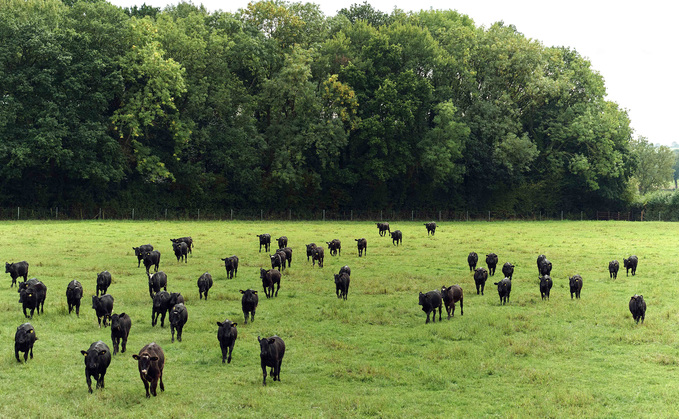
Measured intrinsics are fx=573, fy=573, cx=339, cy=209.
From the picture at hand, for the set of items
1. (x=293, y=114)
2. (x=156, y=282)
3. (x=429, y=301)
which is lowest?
(x=156, y=282)

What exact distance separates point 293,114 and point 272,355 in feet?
190

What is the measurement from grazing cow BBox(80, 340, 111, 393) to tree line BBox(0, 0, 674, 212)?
48298 mm

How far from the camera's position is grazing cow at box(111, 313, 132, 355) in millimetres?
14375

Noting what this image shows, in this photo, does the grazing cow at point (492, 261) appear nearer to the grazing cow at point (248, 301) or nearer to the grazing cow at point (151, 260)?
the grazing cow at point (248, 301)

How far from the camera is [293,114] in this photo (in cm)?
6862

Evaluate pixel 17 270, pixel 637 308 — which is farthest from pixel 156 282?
pixel 637 308

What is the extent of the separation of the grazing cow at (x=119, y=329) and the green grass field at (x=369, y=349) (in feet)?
1.25

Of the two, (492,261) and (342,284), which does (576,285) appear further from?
(342,284)

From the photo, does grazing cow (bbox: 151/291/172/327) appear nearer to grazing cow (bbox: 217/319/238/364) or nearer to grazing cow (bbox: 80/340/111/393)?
grazing cow (bbox: 217/319/238/364)

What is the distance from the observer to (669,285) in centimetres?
2508

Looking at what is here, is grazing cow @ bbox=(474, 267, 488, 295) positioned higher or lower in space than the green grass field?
higher

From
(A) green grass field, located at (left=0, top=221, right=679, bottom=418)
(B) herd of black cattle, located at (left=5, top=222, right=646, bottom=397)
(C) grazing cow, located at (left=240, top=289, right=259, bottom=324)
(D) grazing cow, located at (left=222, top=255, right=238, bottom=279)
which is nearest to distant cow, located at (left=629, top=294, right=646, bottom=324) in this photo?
(B) herd of black cattle, located at (left=5, top=222, right=646, bottom=397)

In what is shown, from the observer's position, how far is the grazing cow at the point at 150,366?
37.7ft

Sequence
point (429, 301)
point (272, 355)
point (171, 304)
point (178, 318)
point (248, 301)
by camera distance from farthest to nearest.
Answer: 1. point (429, 301)
2. point (248, 301)
3. point (171, 304)
4. point (178, 318)
5. point (272, 355)
